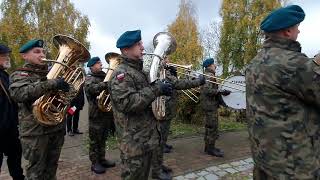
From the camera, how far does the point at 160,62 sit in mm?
4762

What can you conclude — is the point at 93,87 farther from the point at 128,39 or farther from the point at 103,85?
the point at 128,39

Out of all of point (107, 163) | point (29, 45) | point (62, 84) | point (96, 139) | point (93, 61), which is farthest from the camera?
point (93, 61)

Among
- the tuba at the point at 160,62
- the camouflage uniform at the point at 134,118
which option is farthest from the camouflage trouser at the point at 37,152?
the tuba at the point at 160,62

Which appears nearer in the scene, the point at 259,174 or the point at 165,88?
the point at 259,174

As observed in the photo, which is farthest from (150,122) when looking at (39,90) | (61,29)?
(61,29)

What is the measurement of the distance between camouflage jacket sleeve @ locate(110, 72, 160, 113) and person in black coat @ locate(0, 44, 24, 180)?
1.83 metres

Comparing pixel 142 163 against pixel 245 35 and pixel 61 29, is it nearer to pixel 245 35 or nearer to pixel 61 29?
pixel 245 35

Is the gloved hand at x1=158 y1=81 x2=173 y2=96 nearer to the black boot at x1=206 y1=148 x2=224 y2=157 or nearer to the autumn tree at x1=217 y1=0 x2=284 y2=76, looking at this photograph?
the black boot at x1=206 y1=148 x2=224 y2=157

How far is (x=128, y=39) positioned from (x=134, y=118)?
880 millimetres

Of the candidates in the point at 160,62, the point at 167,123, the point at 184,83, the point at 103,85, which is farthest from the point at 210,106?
the point at 160,62

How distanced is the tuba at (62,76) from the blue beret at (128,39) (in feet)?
2.87

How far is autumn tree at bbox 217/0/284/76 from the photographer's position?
810 inches

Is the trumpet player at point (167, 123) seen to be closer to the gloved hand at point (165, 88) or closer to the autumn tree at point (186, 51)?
the gloved hand at point (165, 88)

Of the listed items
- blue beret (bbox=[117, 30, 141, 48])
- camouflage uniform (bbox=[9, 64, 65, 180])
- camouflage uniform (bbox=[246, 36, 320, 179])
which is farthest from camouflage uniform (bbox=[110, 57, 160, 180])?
camouflage uniform (bbox=[246, 36, 320, 179])
